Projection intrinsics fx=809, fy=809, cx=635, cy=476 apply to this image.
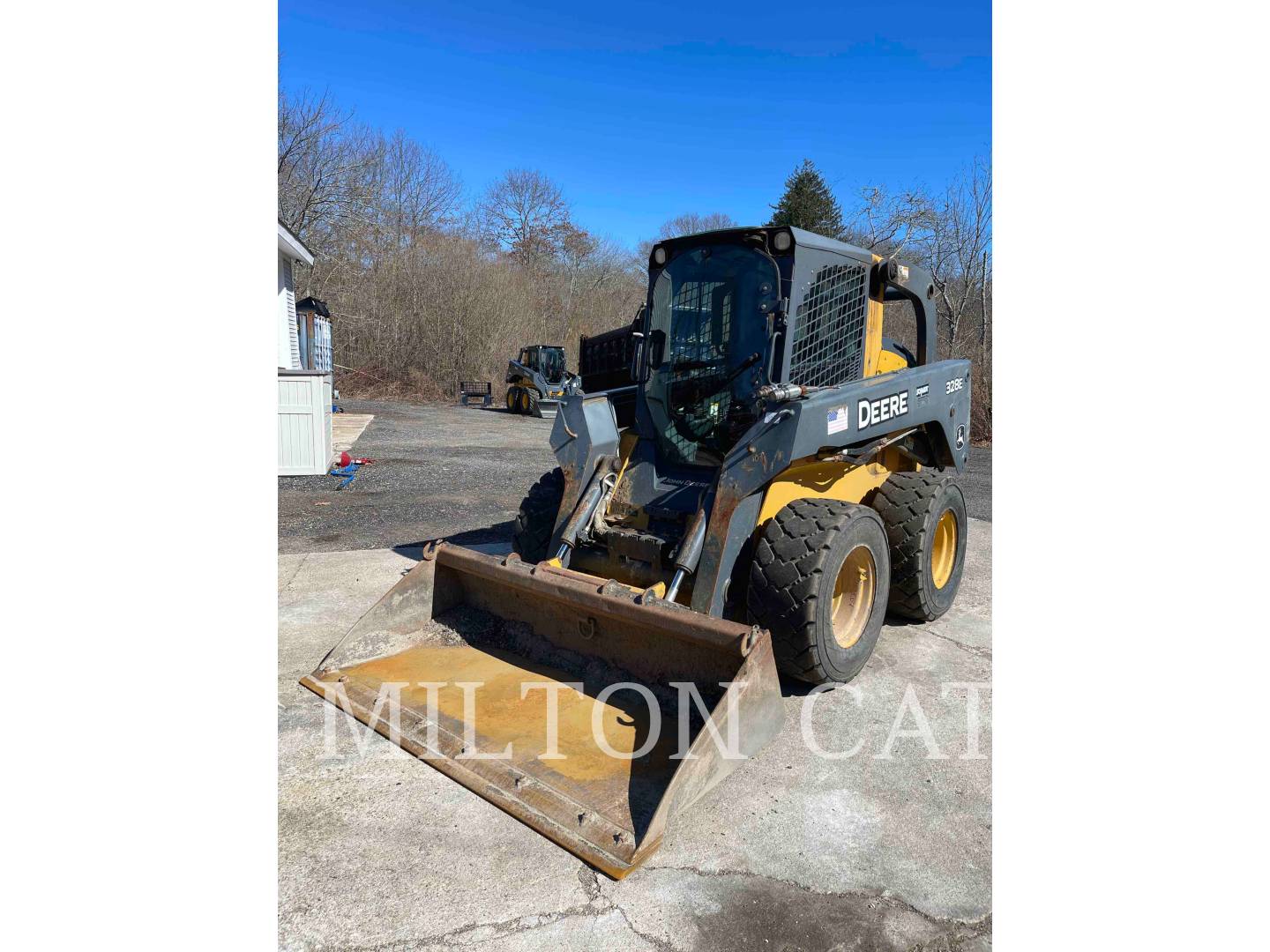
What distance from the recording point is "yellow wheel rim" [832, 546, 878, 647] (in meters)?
3.88

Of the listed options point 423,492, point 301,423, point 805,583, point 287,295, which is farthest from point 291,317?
point 805,583

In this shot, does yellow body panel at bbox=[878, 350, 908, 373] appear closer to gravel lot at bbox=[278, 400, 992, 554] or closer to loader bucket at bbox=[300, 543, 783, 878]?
loader bucket at bbox=[300, 543, 783, 878]

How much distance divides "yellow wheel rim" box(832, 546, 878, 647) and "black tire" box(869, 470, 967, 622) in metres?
0.60

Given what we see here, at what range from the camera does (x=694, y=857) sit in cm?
258

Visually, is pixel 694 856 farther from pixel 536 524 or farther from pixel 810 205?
pixel 810 205

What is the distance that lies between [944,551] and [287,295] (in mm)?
13205

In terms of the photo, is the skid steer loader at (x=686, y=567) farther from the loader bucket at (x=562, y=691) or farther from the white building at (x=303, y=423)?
the white building at (x=303, y=423)

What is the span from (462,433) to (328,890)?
44.8 ft

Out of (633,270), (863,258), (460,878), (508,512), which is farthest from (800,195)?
(460,878)

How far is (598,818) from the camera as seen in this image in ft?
8.79

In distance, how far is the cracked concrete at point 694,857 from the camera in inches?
89.2

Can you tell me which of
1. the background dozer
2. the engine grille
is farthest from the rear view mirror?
the background dozer

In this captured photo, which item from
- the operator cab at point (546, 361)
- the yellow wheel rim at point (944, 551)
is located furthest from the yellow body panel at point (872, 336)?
the operator cab at point (546, 361)

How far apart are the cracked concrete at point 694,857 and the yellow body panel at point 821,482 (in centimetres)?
95
